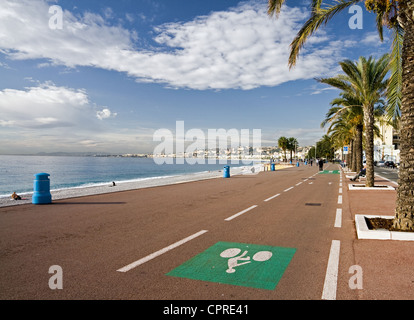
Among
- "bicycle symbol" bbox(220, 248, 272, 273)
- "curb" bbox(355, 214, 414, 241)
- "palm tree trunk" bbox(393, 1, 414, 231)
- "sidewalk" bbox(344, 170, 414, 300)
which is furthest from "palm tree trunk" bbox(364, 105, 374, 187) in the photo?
"bicycle symbol" bbox(220, 248, 272, 273)

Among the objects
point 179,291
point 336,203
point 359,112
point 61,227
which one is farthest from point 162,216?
point 359,112

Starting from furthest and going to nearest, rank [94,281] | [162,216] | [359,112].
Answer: [359,112]
[162,216]
[94,281]

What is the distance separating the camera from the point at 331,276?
13.5 feet

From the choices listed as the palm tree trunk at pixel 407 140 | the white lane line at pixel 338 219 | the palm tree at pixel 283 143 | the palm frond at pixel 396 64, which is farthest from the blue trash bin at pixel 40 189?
the palm tree at pixel 283 143

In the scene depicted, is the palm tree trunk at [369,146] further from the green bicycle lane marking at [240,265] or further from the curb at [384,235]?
the green bicycle lane marking at [240,265]

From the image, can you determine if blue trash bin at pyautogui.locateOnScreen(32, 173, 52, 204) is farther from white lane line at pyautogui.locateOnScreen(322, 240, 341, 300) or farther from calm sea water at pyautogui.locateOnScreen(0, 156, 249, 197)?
white lane line at pyautogui.locateOnScreen(322, 240, 341, 300)

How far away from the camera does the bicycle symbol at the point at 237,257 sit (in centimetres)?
457

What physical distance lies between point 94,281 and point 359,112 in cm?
2456

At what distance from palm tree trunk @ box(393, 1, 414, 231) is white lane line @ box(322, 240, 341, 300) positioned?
207cm

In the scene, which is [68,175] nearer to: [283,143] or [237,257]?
[237,257]

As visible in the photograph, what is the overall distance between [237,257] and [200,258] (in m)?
0.63

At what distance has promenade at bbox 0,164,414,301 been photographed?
367 cm

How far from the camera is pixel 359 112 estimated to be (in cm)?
2344
